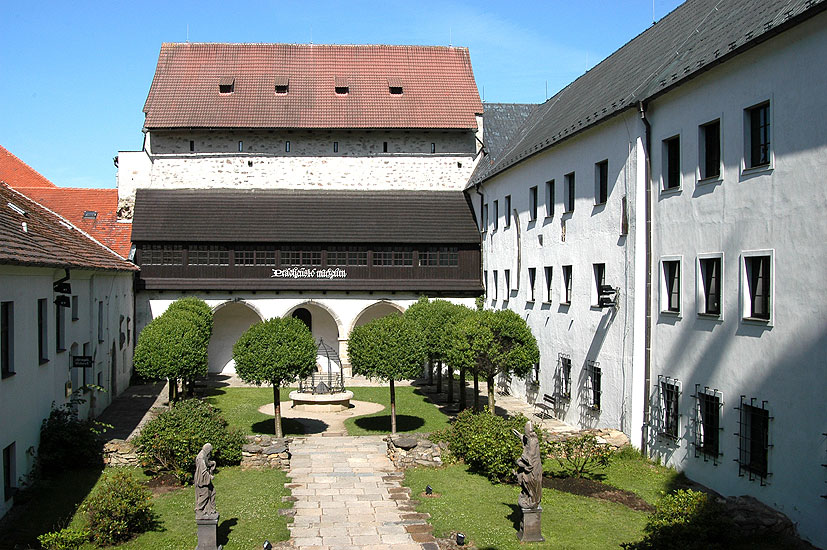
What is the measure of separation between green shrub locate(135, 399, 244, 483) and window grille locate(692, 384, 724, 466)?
988 centimetres

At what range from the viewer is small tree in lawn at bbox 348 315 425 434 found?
68.9ft

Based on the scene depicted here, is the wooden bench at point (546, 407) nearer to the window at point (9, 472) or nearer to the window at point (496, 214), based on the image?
the window at point (496, 214)

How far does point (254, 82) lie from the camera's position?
3706 centimetres

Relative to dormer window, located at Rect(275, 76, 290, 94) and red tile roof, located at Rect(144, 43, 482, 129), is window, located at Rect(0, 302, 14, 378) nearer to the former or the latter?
red tile roof, located at Rect(144, 43, 482, 129)

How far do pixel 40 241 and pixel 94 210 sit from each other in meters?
19.2

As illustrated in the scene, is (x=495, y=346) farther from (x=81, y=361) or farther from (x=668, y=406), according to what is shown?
(x=81, y=361)

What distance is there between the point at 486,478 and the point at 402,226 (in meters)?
19.5

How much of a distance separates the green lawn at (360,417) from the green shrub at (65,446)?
16.5 ft

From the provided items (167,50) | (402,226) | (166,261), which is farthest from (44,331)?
(167,50)

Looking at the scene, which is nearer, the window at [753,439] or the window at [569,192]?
the window at [753,439]

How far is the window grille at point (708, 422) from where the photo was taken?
558 inches

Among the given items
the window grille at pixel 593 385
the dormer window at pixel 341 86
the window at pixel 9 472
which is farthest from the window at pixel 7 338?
the dormer window at pixel 341 86

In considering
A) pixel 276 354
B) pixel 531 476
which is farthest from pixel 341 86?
pixel 531 476

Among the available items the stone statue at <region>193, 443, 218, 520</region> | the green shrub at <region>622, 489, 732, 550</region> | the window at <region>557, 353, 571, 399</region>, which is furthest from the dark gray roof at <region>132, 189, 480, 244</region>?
the green shrub at <region>622, 489, 732, 550</region>
